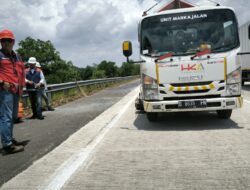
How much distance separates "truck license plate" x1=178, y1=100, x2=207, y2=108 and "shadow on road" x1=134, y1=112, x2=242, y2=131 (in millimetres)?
522

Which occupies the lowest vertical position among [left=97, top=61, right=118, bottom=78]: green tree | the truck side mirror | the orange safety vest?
[left=97, top=61, right=118, bottom=78]: green tree

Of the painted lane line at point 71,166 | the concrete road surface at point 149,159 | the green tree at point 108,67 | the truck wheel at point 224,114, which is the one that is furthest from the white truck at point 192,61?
the green tree at point 108,67

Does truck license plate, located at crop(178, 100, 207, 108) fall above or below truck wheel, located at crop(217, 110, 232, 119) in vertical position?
above

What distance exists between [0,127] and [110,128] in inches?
110

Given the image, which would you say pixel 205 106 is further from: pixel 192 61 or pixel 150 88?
pixel 150 88

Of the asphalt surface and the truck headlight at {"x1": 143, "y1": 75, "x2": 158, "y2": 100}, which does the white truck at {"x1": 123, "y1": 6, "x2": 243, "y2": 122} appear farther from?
the asphalt surface

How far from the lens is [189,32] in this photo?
8062 millimetres

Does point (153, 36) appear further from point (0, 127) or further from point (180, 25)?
point (0, 127)

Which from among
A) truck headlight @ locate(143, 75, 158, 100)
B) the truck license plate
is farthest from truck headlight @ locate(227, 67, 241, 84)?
truck headlight @ locate(143, 75, 158, 100)

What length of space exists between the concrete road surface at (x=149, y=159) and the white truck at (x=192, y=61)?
636mm

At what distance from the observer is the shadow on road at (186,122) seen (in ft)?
25.9

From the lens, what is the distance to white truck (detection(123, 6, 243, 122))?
24.6ft

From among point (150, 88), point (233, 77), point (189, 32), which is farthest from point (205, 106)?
point (189, 32)

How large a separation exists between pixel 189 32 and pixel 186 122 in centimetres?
216
